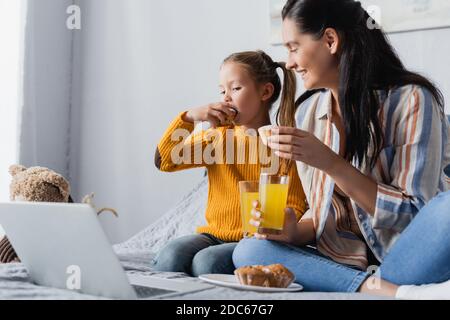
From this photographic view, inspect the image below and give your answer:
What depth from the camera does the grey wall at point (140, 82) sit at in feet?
9.31

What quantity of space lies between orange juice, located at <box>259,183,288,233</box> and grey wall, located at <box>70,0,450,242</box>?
4.39 feet

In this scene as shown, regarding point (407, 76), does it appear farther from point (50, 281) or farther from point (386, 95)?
point (50, 281)

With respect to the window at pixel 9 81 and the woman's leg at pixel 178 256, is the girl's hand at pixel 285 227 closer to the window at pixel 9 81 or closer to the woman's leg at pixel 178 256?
the woman's leg at pixel 178 256

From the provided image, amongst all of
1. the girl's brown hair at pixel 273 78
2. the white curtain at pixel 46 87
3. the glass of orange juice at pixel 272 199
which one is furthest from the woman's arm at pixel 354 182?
the white curtain at pixel 46 87

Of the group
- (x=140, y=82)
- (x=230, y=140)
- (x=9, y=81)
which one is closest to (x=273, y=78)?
(x=230, y=140)

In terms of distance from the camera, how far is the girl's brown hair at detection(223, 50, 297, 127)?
1940 mm

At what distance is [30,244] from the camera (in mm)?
1125

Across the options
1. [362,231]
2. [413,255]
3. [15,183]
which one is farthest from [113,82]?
[413,255]

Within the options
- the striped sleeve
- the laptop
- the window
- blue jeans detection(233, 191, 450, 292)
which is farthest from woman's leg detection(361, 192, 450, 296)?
the window

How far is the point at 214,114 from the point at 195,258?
0.40 m

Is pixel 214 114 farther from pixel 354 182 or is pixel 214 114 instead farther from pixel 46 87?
pixel 46 87

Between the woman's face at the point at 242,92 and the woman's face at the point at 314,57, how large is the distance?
31 centimetres

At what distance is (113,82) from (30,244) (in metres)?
2.09

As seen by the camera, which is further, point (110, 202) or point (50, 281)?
point (110, 202)
